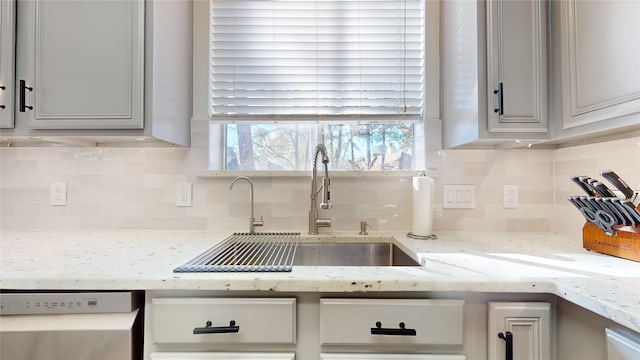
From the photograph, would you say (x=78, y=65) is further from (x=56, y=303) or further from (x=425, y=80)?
(x=425, y=80)

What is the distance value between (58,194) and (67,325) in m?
0.99

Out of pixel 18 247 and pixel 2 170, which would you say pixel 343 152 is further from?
pixel 2 170

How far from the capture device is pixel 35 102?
1098mm

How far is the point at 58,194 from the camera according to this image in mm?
1426

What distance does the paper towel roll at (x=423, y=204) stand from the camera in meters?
1.26

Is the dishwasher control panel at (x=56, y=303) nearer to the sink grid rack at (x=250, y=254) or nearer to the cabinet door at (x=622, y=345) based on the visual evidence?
the sink grid rack at (x=250, y=254)

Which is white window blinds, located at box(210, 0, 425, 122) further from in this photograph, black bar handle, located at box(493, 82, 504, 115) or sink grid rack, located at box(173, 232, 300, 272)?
sink grid rack, located at box(173, 232, 300, 272)

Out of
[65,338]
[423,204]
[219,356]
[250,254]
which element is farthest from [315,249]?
[65,338]

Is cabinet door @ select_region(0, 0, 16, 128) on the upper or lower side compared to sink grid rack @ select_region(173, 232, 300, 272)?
upper

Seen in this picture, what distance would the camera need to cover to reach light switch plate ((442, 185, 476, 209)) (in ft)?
4.69

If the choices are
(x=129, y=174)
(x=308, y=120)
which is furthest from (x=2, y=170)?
(x=308, y=120)

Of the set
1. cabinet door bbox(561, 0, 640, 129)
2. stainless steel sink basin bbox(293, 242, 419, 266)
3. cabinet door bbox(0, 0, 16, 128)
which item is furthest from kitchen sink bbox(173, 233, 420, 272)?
cabinet door bbox(0, 0, 16, 128)

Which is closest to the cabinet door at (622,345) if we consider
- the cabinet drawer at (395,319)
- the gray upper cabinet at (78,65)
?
the cabinet drawer at (395,319)

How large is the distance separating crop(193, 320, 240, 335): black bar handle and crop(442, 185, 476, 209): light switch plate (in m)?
1.12
